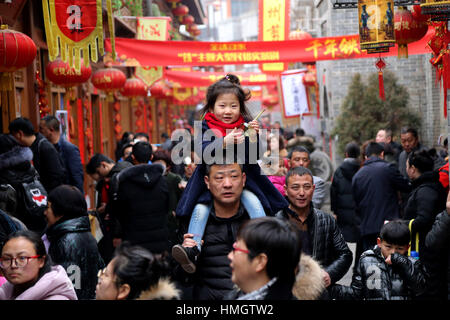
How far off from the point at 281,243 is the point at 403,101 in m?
15.6

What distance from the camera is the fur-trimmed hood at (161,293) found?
3.29 metres

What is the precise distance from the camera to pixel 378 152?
8656 mm

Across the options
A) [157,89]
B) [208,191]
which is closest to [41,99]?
[208,191]

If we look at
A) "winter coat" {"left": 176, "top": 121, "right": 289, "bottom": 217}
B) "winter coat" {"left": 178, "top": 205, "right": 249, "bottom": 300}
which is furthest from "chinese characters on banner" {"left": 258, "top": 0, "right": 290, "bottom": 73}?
"winter coat" {"left": 178, "top": 205, "right": 249, "bottom": 300}

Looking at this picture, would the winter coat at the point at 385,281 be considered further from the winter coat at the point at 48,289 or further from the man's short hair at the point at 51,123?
the man's short hair at the point at 51,123

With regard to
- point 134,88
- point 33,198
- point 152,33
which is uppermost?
point 152,33

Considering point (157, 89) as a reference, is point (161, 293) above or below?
below

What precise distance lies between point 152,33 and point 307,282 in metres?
12.8

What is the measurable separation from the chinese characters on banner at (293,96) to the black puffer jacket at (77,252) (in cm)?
1673

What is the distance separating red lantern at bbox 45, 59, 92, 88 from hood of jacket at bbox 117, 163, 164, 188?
2.65 metres

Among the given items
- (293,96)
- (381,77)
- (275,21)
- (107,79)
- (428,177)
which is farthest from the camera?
(293,96)

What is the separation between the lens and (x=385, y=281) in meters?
4.96

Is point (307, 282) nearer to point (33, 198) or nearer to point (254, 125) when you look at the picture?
point (254, 125)

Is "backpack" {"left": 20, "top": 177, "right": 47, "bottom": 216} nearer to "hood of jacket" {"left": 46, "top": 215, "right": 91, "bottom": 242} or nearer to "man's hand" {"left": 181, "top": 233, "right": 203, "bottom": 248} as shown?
"hood of jacket" {"left": 46, "top": 215, "right": 91, "bottom": 242}
